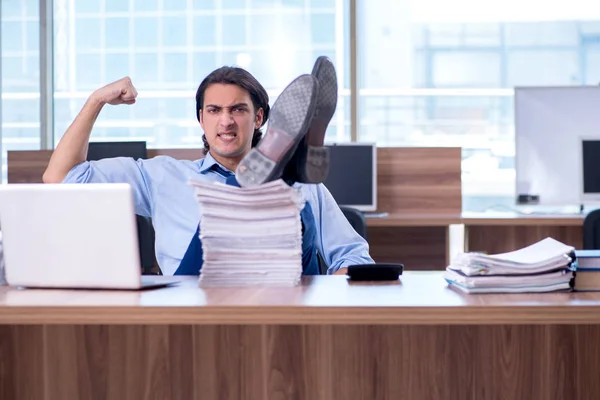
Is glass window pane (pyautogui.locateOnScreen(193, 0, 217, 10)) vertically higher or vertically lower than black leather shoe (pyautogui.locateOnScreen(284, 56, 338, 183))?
higher

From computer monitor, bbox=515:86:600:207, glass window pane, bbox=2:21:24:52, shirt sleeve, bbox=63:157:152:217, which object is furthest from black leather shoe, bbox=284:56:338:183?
glass window pane, bbox=2:21:24:52

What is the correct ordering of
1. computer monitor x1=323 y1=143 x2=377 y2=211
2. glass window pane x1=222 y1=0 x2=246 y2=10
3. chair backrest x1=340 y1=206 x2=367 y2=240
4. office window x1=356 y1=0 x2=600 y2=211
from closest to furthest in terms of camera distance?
chair backrest x1=340 y1=206 x2=367 y2=240 < computer monitor x1=323 y1=143 x2=377 y2=211 < office window x1=356 y1=0 x2=600 y2=211 < glass window pane x1=222 y1=0 x2=246 y2=10

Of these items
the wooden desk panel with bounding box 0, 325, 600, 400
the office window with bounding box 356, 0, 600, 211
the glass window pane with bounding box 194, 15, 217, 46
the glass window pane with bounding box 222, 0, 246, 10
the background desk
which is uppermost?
the glass window pane with bounding box 222, 0, 246, 10

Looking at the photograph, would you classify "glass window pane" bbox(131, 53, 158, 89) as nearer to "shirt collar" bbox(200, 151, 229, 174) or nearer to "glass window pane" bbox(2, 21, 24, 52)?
"glass window pane" bbox(2, 21, 24, 52)

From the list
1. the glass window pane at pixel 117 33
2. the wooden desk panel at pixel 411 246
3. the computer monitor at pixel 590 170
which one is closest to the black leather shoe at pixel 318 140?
the wooden desk panel at pixel 411 246

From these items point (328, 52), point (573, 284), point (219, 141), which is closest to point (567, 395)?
point (573, 284)

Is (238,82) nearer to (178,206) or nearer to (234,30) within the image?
(178,206)

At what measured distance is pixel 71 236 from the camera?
4.55ft

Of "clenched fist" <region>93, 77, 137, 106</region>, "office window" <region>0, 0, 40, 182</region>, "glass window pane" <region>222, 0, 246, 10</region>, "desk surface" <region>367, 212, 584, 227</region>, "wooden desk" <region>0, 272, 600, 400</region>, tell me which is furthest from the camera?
"office window" <region>0, 0, 40, 182</region>

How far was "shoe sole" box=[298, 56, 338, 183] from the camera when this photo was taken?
Answer: 1.48m

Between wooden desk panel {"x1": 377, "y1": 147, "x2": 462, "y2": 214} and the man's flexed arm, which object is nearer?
the man's flexed arm

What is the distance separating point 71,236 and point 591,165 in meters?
3.36

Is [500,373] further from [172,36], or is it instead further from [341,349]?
[172,36]

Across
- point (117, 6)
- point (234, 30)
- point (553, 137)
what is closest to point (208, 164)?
point (553, 137)
